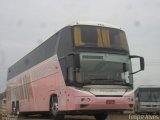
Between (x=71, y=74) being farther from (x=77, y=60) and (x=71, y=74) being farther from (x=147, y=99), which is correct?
(x=147, y=99)

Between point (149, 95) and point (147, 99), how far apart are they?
1.65ft

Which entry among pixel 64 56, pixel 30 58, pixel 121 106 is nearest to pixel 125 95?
pixel 121 106

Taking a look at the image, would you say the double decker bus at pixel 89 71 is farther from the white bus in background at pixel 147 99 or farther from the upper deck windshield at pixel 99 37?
the white bus in background at pixel 147 99

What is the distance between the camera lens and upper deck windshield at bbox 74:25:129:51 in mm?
16984

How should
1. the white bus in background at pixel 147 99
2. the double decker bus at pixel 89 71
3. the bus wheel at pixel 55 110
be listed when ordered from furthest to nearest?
the white bus in background at pixel 147 99 < the bus wheel at pixel 55 110 < the double decker bus at pixel 89 71

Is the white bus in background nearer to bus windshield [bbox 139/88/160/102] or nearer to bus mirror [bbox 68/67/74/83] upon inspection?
bus windshield [bbox 139/88/160/102]

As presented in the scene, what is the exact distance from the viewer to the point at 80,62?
16.5 metres

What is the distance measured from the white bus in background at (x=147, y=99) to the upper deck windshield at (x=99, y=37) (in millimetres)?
16984

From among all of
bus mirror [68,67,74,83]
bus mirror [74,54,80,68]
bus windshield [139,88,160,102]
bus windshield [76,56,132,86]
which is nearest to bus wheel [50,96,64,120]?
bus mirror [68,67,74,83]

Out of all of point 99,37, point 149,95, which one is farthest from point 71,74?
point 149,95

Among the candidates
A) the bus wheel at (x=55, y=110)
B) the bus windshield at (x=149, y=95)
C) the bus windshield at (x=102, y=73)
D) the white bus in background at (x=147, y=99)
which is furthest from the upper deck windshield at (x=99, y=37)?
the bus windshield at (x=149, y=95)

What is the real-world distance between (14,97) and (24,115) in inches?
81.7

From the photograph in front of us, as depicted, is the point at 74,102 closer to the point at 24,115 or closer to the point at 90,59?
the point at 90,59

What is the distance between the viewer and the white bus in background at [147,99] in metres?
33.9
